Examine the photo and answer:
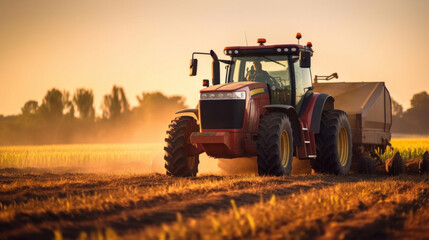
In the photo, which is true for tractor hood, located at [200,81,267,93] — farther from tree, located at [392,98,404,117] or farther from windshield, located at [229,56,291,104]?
tree, located at [392,98,404,117]

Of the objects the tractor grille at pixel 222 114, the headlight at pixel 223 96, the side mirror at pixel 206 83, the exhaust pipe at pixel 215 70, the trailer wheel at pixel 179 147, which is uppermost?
the exhaust pipe at pixel 215 70

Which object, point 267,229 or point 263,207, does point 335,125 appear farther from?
point 267,229

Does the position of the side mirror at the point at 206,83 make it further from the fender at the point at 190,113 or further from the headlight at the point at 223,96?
the headlight at the point at 223,96

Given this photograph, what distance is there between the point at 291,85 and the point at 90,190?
16.8 ft

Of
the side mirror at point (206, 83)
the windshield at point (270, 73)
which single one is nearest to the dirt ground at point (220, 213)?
the windshield at point (270, 73)

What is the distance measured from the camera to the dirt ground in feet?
19.5

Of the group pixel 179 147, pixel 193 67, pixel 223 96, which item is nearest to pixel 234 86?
pixel 223 96

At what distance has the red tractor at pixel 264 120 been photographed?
11.4 m

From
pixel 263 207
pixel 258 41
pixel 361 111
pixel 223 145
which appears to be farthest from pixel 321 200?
pixel 361 111

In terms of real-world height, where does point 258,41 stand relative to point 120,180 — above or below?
above

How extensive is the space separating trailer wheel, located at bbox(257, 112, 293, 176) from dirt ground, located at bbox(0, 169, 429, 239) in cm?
114

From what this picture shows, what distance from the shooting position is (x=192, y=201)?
7781 millimetres

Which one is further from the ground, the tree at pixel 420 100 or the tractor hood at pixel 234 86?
the tree at pixel 420 100

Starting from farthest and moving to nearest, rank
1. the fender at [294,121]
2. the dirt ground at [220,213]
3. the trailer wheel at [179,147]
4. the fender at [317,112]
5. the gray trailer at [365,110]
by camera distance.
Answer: the gray trailer at [365,110] < the fender at [317,112] < the trailer wheel at [179,147] < the fender at [294,121] < the dirt ground at [220,213]
